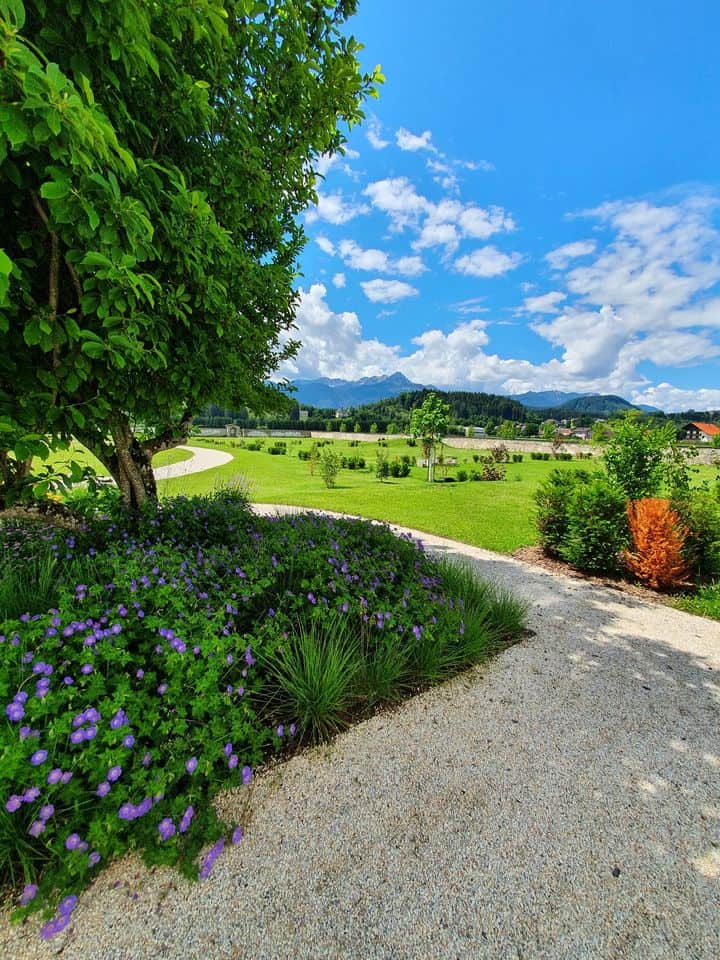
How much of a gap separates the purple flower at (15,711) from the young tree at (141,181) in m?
1.22

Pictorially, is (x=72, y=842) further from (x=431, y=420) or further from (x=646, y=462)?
(x=431, y=420)

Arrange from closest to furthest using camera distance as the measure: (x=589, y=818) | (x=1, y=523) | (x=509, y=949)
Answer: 1. (x=509, y=949)
2. (x=589, y=818)
3. (x=1, y=523)

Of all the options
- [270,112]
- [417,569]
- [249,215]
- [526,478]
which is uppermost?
[270,112]

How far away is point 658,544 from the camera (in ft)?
18.3

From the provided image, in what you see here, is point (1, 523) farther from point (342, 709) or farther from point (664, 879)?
point (664, 879)

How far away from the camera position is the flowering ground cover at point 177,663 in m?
1.62

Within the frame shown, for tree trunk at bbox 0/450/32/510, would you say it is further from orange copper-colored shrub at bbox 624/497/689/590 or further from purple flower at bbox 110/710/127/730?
orange copper-colored shrub at bbox 624/497/689/590

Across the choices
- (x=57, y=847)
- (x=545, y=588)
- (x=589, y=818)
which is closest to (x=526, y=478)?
(x=545, y=588)

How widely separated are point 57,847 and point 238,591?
1.59 m

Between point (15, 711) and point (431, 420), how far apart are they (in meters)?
20.7

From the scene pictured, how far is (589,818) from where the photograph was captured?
2061mm

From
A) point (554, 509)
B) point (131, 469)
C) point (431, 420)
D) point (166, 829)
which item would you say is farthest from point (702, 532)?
point (431, 420)

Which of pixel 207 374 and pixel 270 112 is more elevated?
pixel 270 112

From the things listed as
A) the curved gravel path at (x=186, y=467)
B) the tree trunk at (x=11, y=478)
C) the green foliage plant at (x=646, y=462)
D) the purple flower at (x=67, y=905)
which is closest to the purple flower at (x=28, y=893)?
the purple flower at (x=67, y=905)
